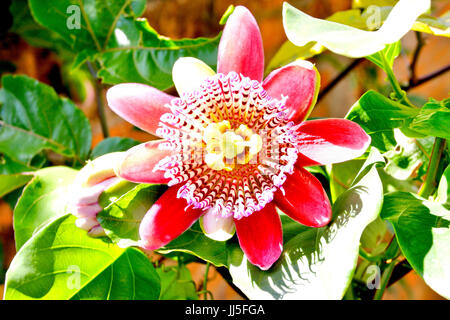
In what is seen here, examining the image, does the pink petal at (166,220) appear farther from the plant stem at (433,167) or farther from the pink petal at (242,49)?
the plant stem at (433,167)

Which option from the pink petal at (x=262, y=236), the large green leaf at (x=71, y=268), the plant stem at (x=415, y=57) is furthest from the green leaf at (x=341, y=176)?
the plant stem at (x=415, y=57)

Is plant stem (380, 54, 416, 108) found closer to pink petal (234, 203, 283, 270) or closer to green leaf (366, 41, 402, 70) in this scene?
green leaf (366, 41, 402, 70)

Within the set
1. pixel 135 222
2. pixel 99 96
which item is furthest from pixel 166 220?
pixel 99 96

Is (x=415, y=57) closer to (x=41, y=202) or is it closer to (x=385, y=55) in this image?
(x=385, y=55)

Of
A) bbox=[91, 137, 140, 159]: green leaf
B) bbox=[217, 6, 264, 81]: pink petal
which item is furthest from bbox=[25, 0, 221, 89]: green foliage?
bbox=[217, 6, 264, 81]: pink petal

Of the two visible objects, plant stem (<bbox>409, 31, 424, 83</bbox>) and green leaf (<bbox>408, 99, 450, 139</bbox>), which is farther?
plant stem (<bbox>409, 31, 424, 83</bbox>)

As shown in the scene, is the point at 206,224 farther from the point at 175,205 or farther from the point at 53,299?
the point at 53,299
